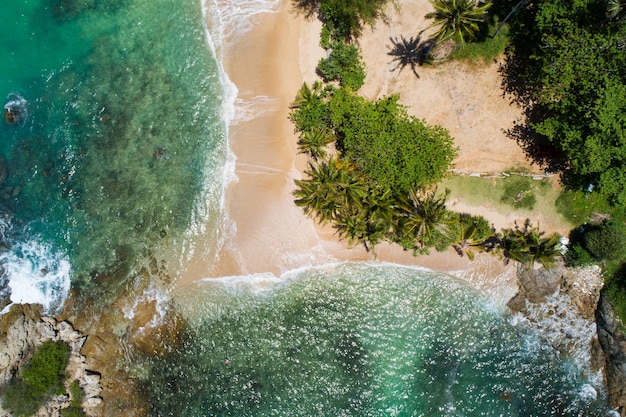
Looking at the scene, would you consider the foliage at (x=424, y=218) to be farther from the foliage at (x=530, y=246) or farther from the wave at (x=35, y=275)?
the wave at (x=35, y=275)

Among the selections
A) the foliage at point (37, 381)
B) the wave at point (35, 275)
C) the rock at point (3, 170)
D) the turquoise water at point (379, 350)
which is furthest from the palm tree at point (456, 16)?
the foliage at point (37, 381)

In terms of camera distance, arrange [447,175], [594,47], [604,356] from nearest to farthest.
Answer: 1. [594,47]
2. [447,175]
3. [604,356]

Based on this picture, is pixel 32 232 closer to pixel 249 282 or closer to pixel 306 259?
pixel 249 282

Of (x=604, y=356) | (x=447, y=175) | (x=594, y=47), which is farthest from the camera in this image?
(x=604, y=356)

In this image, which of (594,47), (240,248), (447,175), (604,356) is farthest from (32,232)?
(604,356)

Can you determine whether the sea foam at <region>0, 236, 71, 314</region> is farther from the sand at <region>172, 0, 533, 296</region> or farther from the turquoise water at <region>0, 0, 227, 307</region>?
the sand at <region>172, 0, 533, 296</region>

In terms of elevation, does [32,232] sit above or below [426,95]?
below

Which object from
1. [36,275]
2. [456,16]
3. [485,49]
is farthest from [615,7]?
[36,275]
